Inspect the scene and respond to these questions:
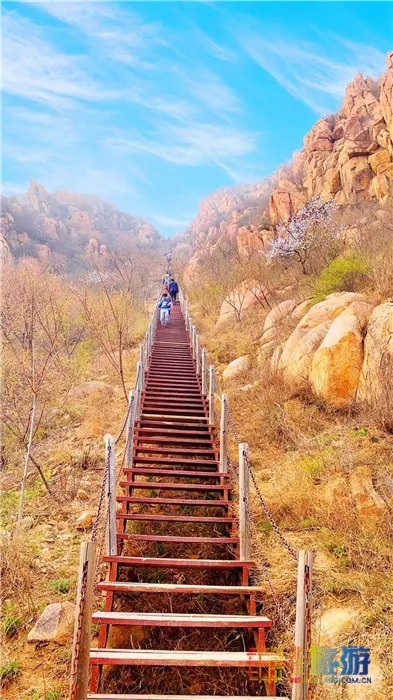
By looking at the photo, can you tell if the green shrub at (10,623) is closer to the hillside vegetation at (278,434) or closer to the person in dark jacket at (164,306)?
the hillside vegetation at (278,434)

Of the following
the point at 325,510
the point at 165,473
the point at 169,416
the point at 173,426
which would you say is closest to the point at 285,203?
the point at 169,416

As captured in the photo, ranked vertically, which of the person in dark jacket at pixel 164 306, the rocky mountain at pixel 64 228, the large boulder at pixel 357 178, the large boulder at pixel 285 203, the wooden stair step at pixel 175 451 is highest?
the rocky mountain at pixel 64 228

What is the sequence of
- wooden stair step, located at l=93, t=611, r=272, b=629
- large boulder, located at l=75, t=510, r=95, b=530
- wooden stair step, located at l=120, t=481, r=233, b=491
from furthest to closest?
1. large boulder, located at l=75, t=510, r=95, b=530
2. wooden stair step, located at l=120, t=481, r=233, b=491
3. wooden stair step, located at l=93, t=611, r=272, b=629

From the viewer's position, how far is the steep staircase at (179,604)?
3.58m

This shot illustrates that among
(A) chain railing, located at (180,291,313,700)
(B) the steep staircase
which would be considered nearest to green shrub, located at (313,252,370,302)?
(B) the steep staircase

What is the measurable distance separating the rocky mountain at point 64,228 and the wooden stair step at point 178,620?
48.5m

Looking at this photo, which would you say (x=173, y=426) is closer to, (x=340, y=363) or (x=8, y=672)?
(x=340, y=363)

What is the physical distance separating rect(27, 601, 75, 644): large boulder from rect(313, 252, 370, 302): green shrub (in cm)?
1057

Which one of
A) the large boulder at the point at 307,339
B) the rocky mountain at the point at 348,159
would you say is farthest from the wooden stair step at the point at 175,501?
the rocky mountain at the point at 348,159

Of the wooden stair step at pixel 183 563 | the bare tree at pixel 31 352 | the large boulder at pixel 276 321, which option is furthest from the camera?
the large boulder at pixel 276 321

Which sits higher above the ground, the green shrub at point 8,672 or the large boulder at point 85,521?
the large boulder at point 85,521

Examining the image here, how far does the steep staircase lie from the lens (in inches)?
141

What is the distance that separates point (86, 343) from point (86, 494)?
39.3ft

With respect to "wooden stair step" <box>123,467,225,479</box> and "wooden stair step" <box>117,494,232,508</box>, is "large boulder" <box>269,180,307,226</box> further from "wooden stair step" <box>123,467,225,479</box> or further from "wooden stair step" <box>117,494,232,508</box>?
"wooden stair step" <box>117,494,232,508</box>
